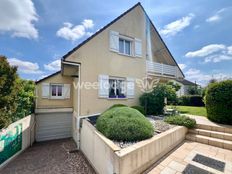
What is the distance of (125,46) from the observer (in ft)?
34.9

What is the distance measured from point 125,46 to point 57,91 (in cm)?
780

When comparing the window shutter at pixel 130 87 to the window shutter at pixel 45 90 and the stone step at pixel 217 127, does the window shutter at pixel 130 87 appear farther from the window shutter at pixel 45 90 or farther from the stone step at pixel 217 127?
the window shutter at pixel 45 90

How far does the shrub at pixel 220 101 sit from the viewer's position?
689cm

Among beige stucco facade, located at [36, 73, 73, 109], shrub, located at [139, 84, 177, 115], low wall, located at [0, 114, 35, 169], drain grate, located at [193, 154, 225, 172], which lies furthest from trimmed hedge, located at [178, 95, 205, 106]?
low wall, located at [0, 114, 35, 169]

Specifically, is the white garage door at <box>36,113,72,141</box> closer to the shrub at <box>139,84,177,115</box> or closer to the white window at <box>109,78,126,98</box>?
the white window at <box>109,78,126,98</box>

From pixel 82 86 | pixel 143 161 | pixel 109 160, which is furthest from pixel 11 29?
pixel 143 161

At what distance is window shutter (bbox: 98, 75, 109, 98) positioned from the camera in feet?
29.5

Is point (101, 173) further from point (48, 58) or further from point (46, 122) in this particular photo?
point (48, 58)

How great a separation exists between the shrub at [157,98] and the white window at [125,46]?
3.93 m

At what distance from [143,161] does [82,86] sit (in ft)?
18.7

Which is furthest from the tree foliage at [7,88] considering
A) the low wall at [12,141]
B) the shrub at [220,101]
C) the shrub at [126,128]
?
the shrub at [220,101]

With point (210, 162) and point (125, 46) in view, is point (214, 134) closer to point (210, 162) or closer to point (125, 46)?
point (210, 162)

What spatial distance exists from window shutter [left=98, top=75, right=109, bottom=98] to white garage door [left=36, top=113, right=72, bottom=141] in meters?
5.77

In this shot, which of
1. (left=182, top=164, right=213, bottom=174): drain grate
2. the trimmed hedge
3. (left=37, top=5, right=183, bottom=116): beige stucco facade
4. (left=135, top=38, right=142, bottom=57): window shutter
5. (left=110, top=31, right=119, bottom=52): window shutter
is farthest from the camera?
the trimmed hedge
